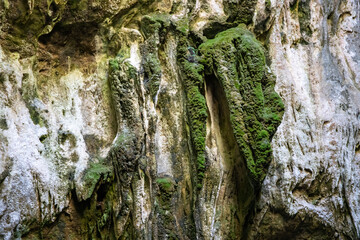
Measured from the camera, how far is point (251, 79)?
4.07m

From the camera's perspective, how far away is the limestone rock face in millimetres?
3705

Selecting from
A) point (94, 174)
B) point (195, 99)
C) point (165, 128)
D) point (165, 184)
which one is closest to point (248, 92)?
point (195, 99)

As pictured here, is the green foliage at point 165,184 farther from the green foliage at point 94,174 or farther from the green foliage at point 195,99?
the green foliage at point 94,174

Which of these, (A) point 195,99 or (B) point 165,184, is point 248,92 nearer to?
(A) point 195,99

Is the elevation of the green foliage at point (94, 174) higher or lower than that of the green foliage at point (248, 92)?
lower

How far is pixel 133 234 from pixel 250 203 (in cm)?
118

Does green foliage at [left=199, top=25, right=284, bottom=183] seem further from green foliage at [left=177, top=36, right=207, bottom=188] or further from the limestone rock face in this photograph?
green foliage at [left=177, top=36, right=207, bottom=188]

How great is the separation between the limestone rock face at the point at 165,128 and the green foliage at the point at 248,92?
12mm

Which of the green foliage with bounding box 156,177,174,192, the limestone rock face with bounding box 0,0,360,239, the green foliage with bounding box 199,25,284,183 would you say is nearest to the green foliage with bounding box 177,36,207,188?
the limestone rock face with bounding box 0,0,360,239

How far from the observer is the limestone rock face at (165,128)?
12.2ft

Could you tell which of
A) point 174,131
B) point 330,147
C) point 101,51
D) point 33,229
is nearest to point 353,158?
point 330,147

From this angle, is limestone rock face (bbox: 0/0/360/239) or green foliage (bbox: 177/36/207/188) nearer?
limestone rock face (bbox: 0/0/360/239)

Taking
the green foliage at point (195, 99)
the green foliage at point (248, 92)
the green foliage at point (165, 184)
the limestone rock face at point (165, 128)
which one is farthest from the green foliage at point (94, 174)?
the green foliage at point (248, 92)

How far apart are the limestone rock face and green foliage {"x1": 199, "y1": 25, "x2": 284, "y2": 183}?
0.01 metres
